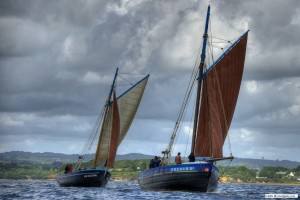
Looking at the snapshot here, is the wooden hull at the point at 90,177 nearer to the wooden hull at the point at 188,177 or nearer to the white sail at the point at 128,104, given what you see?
the white sail at the point at 128,104

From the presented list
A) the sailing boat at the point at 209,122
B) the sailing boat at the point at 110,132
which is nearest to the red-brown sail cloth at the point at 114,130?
the sailing boat at the point at 110,132

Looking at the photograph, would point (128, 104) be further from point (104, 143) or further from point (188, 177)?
point (188, 177)

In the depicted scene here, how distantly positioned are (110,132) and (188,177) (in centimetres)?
2418

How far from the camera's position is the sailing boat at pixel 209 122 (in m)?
67.2

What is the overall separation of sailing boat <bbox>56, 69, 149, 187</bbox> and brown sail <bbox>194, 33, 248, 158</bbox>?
67.8 ft

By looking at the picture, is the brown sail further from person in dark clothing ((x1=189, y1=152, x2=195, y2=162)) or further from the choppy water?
the choppy water

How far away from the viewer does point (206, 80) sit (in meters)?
70.9

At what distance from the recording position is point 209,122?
6875 cm

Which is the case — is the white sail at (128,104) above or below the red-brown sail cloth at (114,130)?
above

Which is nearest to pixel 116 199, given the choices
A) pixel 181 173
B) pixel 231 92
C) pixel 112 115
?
pixel 181 173

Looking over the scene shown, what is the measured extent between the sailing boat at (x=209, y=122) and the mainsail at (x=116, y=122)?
51.0 ft

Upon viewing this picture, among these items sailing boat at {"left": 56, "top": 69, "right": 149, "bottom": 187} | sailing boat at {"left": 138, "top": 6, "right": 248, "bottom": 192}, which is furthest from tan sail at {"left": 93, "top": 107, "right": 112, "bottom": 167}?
sailing boat at {"left": 138, "top": 6, "right": 248, "bottom": 192}

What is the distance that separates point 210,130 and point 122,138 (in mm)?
25507

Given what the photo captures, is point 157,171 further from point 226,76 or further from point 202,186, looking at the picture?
point 226,76
